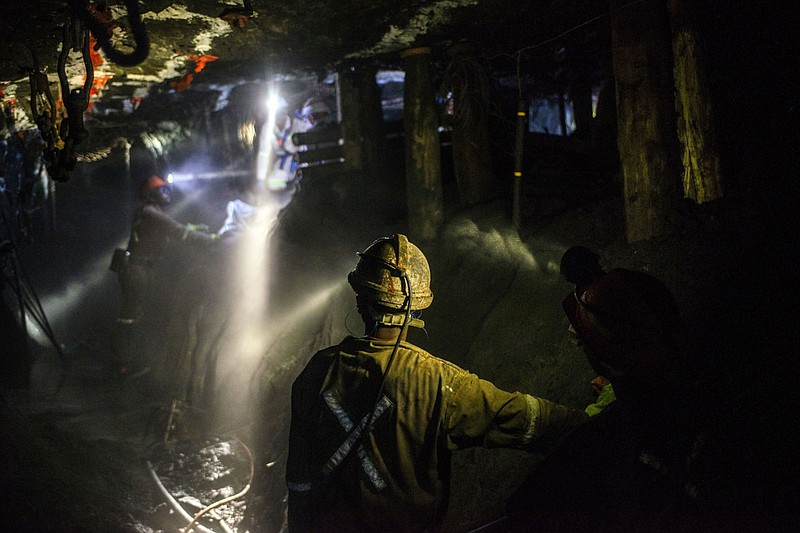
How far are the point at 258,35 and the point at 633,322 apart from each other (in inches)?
203

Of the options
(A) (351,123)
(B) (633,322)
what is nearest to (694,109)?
(B) (633,322)

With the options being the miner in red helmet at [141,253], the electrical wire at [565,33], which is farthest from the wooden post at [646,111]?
the miner in red helmet at [141,253]

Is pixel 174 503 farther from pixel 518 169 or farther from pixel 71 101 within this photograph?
pixel 518 169

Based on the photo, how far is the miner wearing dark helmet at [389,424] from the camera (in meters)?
2.56

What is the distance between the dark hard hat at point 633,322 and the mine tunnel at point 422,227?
0.29 meters

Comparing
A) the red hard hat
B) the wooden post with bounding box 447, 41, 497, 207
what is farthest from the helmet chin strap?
the red hard hat

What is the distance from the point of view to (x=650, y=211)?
4539 mm

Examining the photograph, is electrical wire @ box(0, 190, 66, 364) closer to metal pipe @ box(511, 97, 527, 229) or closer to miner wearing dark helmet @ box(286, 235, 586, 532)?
metal pipe @ box(511, 97, 527, 229)

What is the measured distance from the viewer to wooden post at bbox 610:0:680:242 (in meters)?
4.40

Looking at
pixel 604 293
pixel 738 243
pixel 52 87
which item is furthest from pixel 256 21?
pixel 738 243

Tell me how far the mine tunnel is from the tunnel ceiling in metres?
0.05

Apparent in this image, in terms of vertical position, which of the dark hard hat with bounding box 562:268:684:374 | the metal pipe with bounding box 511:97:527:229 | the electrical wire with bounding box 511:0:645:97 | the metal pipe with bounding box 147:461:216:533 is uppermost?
the electrical wire with bounding box 511:0:645:97

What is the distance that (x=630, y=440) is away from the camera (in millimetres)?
2350

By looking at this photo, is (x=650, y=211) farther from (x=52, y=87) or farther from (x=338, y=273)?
(x=52, y=87)
